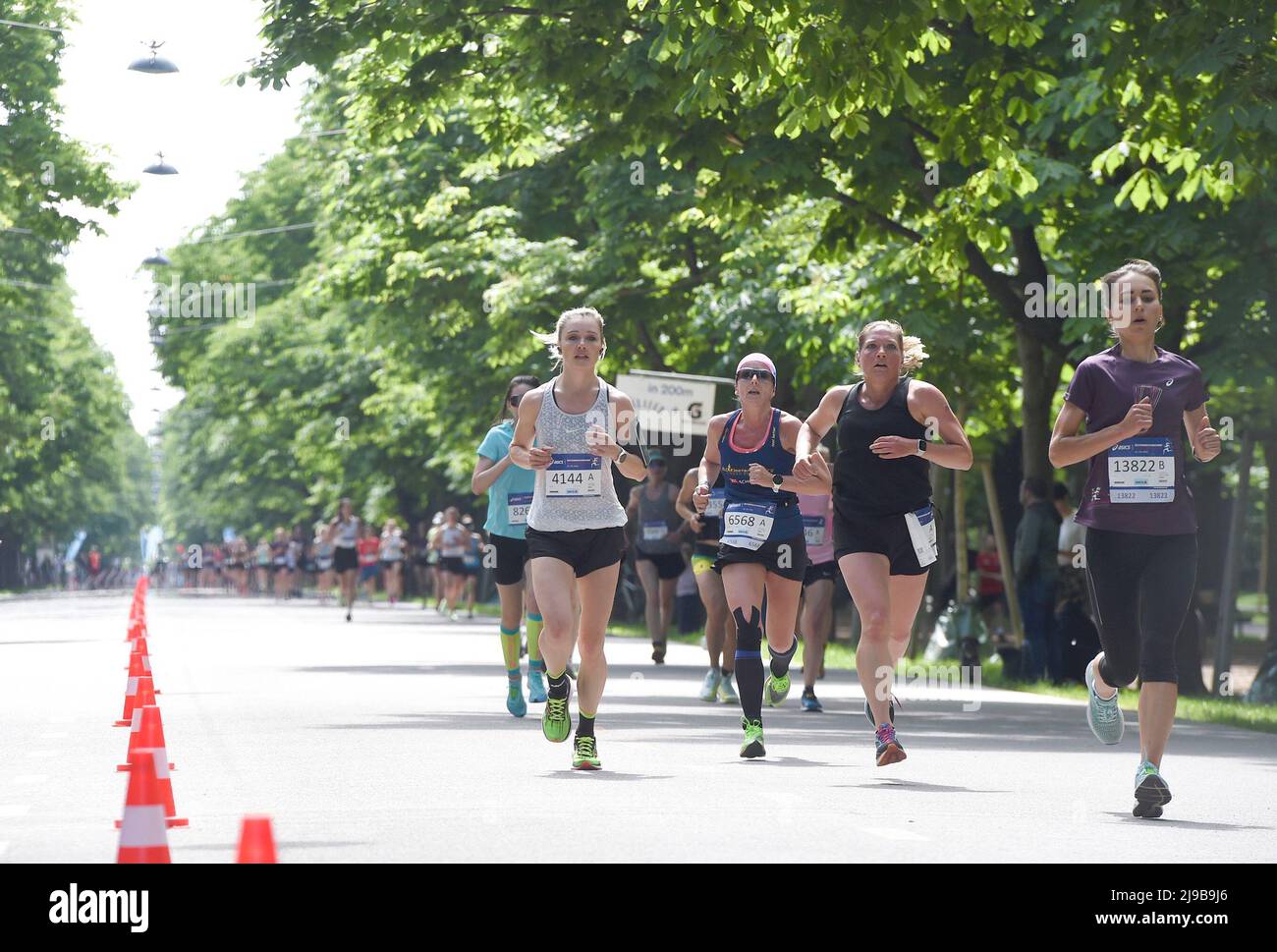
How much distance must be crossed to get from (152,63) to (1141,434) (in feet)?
69.9

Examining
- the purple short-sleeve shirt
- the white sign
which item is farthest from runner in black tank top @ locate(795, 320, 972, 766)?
the white sign

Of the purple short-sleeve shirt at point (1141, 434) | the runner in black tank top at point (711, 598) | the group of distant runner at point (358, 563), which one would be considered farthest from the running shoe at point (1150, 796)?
the group of distant runner at point (358, 563)

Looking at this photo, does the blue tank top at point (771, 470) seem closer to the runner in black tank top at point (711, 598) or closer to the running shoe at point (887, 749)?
the running shoe at point (887, 749)

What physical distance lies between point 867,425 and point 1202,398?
68.6 inches

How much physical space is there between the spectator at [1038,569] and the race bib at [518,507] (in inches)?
253

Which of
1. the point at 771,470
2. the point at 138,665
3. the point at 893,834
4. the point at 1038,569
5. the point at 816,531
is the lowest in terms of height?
the point at 893,834

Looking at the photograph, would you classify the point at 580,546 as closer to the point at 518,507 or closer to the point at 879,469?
the point at 879,469

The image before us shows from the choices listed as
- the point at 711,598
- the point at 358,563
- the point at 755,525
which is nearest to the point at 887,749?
the point at 755,525

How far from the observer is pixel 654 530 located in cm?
2106

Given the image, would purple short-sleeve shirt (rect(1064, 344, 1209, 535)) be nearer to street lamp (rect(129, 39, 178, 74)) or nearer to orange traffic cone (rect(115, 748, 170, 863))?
orange traffic cone (rect(115, 748, 170, 863))

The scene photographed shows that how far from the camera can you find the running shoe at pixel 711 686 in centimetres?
1619

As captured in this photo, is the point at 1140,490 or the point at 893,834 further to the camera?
the point at 1140,490
